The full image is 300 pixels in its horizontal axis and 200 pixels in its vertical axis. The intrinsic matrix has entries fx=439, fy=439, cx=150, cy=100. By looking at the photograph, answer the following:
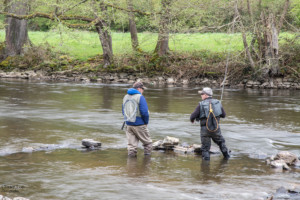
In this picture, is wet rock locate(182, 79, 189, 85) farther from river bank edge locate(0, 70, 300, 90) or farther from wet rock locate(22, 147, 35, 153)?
wet rock locate(22, 147, 35, 153)

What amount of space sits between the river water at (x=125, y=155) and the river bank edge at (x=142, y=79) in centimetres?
872

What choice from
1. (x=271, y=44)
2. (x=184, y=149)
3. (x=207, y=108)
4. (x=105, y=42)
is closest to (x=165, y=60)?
(x=105, y=42)

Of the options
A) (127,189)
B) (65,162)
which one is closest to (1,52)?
(65,162)

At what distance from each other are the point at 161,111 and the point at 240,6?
11.8 m

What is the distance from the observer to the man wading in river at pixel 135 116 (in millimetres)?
9797

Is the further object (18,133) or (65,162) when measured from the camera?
(18,133)

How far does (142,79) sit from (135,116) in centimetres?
2316

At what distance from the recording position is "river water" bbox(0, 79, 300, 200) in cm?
757

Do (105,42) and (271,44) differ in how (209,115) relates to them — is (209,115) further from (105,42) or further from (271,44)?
(105,42)

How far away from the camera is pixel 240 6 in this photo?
26.7 metres

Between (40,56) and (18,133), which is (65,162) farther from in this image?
(40,56)

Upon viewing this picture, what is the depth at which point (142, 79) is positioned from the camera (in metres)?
32.9

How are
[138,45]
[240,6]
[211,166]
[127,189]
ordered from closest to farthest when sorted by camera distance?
[127,189] < [211,166] < [240,6] < [138,45]

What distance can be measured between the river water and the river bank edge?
8715mm
